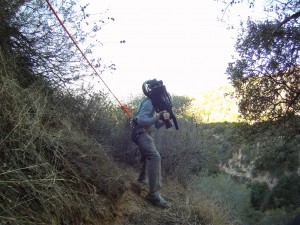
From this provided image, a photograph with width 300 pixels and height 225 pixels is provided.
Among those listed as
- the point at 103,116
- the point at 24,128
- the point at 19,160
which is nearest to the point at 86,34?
the point at 103,116

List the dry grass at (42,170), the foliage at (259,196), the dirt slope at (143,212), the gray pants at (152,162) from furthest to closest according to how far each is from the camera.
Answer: the foliage at (259,196), the gray pants at (152,162), the dirt slope at (143,212), the dry grass at (42,170)

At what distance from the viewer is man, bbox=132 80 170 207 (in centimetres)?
473

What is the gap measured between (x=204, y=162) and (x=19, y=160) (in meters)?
6.72

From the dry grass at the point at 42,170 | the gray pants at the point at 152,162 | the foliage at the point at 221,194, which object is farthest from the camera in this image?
the foliage at the point at 221,194

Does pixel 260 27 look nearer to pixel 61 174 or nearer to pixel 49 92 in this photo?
pixel 49 92

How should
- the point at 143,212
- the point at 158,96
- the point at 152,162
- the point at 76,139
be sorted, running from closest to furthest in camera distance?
the point at 76,139
the point at 143,212
the point at 152,162
the point at 158,96

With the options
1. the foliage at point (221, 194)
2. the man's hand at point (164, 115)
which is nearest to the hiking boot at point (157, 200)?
the man's hand at point (164, 115)

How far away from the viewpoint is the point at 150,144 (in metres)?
4.86

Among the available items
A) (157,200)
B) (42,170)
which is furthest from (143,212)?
(42,170)

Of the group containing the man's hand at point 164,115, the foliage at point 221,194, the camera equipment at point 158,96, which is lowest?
the foliage at point 221,194

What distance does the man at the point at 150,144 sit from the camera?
4730mm

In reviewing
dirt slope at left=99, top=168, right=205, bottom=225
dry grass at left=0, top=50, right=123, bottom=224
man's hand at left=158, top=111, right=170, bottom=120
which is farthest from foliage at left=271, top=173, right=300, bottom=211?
dry grass at left=0, top=50, right=123, bottom=224

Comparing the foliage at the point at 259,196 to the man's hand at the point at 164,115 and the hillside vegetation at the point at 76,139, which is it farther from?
the man's hand at the point at 164,115

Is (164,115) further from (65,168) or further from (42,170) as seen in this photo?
(42,170)
